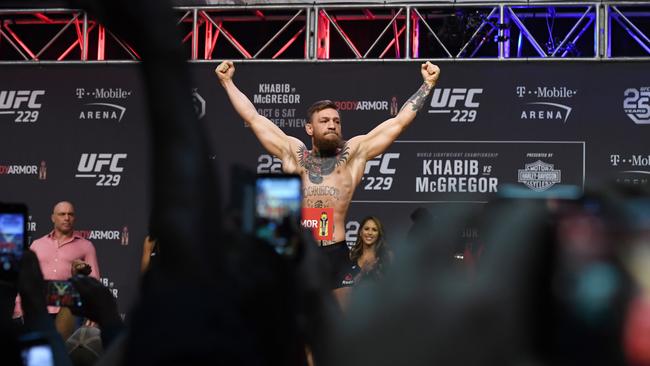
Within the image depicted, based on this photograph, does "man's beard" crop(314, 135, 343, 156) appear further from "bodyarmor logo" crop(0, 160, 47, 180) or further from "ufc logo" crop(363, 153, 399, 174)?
"bodyarmor logo" crop(0, 160, 47, 180)

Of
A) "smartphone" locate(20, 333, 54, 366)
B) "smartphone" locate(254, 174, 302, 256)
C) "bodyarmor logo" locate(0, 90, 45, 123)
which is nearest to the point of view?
"smartphone" locate(254, 174, 302, 256)

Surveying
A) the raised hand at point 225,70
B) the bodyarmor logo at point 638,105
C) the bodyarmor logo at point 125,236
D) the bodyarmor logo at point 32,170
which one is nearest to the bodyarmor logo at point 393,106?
the raised hand at point 225,70

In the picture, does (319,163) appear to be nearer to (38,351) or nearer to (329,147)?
(329,147)

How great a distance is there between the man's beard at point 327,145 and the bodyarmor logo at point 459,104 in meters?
1.73

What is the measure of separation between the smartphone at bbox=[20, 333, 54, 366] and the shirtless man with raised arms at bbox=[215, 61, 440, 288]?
6161 mm

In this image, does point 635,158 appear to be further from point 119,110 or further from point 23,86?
point 23,86

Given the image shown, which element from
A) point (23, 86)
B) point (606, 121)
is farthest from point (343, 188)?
point (23, 86)

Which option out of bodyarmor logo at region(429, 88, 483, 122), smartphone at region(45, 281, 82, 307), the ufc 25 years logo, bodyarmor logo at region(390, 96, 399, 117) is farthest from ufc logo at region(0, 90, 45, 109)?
smartphone at region(45, 281, 82, 307)

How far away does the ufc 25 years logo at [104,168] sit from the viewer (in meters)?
10.1

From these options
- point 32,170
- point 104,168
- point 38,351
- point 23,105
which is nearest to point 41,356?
point 38,351

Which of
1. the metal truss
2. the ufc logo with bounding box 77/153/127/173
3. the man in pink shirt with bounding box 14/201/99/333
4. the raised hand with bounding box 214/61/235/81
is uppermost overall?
the metal truss

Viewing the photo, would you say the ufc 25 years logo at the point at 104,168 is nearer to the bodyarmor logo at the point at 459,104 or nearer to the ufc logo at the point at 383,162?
the ufc logo at the point at 383,162

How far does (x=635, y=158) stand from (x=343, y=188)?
121 inches

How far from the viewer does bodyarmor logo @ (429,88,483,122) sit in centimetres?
962
